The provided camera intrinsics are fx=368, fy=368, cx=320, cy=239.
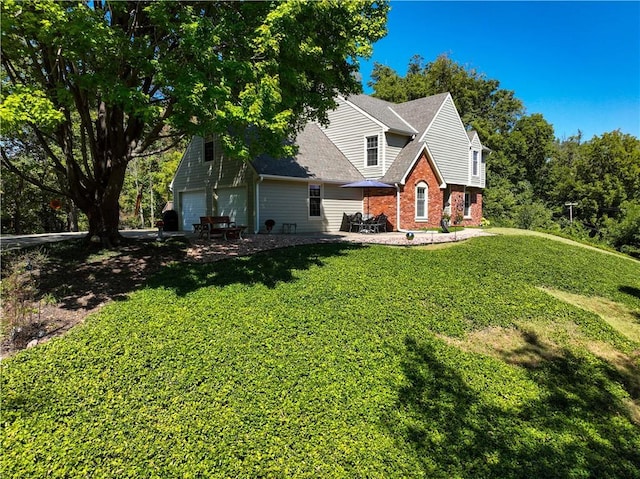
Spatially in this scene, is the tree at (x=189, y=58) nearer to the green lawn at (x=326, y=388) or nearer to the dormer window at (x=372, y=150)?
the green lawn at (x=326, y=388)

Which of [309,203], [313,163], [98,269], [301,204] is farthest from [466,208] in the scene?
[98,269]

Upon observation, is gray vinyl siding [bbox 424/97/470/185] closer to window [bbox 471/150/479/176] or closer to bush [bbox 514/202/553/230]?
window [bbox 471/150/479/176]

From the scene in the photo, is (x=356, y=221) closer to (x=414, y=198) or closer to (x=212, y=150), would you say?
(x=414, y=198)

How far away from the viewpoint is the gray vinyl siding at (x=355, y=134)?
1992 centimetres

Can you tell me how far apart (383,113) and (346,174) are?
5.62m

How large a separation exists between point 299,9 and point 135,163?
27680 mm

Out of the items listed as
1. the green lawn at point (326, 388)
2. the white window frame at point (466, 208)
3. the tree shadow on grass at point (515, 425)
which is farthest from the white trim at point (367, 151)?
the tree shadow on grass at point (515, 425)

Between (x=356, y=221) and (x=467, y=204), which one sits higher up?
(x=467, y=204)

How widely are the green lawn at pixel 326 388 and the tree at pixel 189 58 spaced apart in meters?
3.46

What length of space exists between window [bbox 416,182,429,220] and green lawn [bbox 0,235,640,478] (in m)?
12.4

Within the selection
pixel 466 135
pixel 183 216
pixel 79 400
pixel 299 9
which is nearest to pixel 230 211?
pixel 183 216

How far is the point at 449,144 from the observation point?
75.2 feet

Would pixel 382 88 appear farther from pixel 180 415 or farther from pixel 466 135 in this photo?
pixel 180 415

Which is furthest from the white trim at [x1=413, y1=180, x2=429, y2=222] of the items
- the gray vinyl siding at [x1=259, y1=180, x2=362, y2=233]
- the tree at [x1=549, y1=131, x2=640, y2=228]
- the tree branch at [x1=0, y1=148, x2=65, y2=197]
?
the tree at [x1=549, y1=131, x2=640, y2=228]
